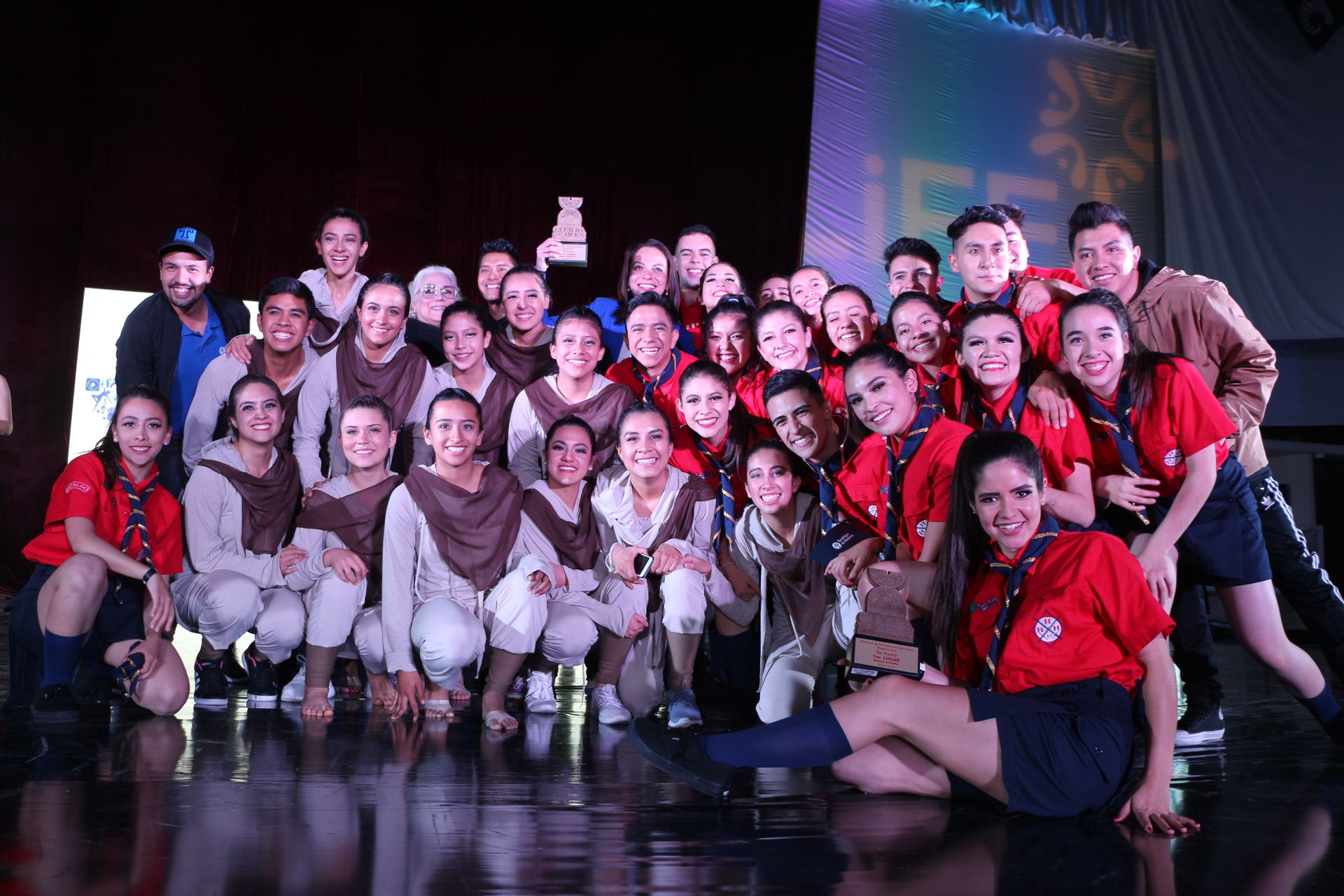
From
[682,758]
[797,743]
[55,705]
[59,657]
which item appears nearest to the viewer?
[797,743]

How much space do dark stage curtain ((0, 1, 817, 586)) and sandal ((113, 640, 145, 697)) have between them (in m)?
4.17

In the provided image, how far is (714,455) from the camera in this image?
3.44 metres

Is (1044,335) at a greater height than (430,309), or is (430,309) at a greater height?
(430,309)

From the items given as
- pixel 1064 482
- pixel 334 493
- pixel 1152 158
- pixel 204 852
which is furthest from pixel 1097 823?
pixel 1152 158

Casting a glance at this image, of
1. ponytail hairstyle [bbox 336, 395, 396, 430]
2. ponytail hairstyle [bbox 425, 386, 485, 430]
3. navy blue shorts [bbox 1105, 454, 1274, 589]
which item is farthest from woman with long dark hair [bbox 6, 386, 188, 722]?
navy blue shorts [bbox 1105, 454, 1274, 589]

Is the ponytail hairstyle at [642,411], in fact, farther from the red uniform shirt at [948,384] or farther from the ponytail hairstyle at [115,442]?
the ponytail hairstyle at [115,442]

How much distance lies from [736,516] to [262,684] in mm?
1611

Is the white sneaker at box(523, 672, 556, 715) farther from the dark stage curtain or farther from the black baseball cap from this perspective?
the dark stage curtain

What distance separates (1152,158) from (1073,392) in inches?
215

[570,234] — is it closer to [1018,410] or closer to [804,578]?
[804,578]

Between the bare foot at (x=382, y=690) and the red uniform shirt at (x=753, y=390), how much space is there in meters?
1.48

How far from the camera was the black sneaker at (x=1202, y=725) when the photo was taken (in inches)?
111

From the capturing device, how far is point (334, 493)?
3.37 m

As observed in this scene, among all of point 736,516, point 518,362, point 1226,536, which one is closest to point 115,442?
point 518,362
